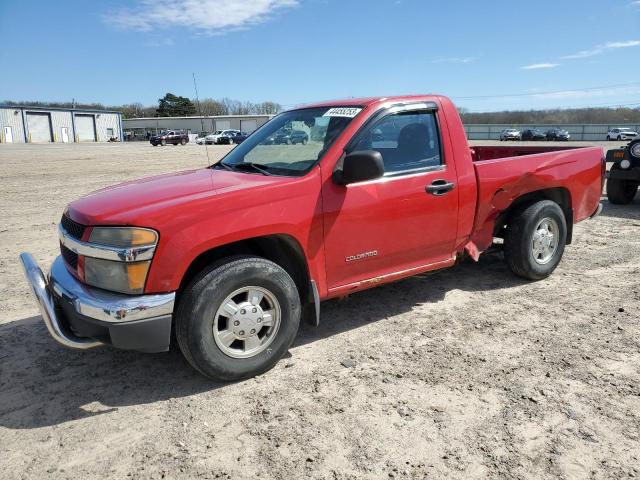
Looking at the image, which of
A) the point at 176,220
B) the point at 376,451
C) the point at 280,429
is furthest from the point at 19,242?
the point at 376,451

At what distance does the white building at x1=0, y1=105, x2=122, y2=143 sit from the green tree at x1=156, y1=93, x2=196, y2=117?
14.3m

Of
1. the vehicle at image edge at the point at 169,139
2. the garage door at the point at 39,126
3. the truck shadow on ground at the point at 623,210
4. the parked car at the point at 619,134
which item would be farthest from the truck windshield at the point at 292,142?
the garage door at the point at 39,126

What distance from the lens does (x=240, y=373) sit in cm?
337

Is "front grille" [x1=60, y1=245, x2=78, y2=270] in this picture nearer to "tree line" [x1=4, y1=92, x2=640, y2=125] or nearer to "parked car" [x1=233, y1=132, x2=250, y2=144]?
"parked car" [x1=233, y1=132, x2=250, y2=144]

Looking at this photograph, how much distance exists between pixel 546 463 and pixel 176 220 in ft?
8.05

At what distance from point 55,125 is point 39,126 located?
7.03 ft

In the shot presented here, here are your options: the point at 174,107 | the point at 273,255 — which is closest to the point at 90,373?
the point at 273,255

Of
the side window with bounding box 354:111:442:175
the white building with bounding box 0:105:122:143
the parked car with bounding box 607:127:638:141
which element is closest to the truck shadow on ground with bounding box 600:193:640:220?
the side window with bounding box 354:111:442:175

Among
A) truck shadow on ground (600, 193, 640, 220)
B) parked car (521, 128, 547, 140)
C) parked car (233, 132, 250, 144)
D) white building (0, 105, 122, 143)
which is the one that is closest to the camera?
parked car (233, 132, 250, 144)

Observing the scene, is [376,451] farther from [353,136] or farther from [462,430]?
[353,136]

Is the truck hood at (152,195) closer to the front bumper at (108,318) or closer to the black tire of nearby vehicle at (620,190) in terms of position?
the front bumper at (108,318)

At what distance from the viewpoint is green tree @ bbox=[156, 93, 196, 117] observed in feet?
301

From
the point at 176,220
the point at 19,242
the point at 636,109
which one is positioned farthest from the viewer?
the point at 636,109

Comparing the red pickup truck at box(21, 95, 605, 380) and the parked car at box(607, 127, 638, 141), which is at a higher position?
the parked car at box(607, 127, 638, 141)
